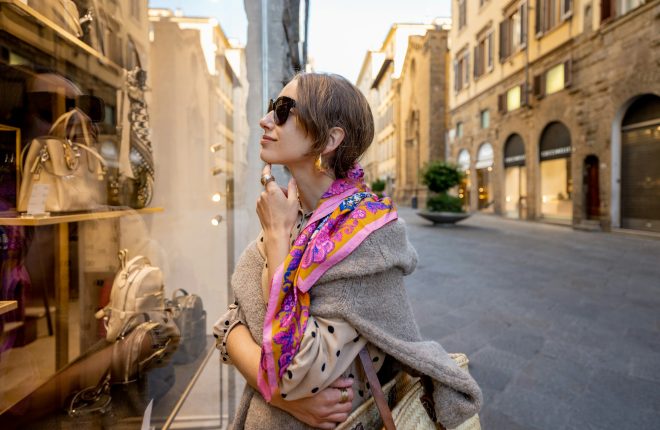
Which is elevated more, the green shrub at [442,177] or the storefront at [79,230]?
the green shrub at [442,177]

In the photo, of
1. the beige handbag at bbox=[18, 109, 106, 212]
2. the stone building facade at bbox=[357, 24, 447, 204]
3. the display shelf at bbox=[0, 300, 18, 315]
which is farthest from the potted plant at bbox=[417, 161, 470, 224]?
the display shelf at bbox=[0, 300, 18, 315]

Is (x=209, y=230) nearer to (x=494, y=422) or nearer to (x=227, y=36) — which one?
(x=227, y=36)

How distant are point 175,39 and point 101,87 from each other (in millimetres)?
881

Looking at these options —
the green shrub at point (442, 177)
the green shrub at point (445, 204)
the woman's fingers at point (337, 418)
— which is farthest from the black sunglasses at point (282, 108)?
the green shrub at point (442, 177)

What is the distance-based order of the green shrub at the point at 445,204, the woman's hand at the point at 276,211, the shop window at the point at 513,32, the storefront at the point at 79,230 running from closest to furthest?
1. the woman's hand at the point at 276,211
2. the storefront at the point at 79,230
3. the green shrub at the point at 445,204
4. the shop window at the point at 513,32

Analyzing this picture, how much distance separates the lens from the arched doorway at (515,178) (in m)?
17.2

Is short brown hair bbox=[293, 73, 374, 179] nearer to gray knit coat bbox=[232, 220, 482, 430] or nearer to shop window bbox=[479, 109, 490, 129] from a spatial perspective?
gray knit coat bbox=[232, 220, 482, 430]

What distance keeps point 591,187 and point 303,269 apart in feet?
50.2

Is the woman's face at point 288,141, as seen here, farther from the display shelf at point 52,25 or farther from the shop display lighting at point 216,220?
the shop display lighting at point 216,220

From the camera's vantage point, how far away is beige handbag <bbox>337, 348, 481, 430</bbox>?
0.98 metres

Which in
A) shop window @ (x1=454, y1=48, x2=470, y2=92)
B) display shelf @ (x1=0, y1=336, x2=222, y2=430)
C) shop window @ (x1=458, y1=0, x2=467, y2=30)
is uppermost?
shop window @ (x1=458, y1=0, x2=467, y2=30)

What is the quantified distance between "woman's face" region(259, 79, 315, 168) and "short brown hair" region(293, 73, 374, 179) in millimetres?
19

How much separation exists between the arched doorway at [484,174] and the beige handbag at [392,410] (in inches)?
807

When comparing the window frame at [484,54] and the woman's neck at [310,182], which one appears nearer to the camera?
the woman's neck at [310,182]
